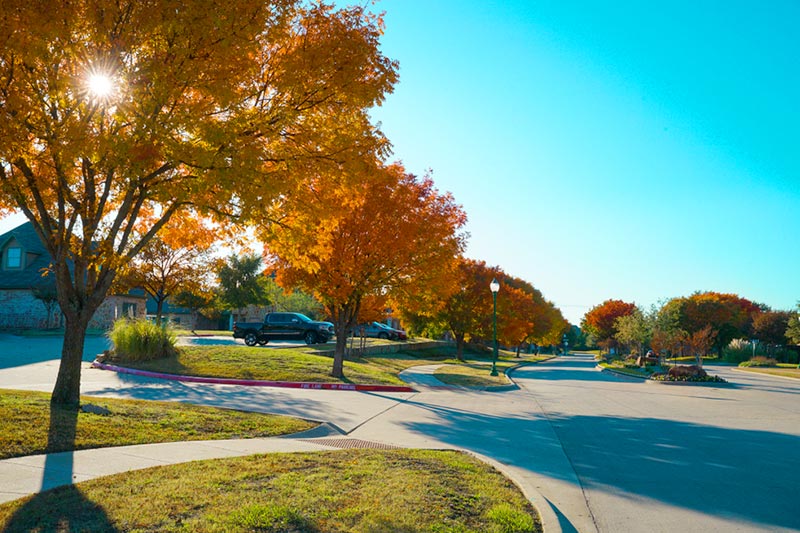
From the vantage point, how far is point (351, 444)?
356 inches

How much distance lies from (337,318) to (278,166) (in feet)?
39.9

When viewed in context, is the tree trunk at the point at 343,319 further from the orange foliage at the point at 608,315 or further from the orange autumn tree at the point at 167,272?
the orange foliage at the point at 608,315

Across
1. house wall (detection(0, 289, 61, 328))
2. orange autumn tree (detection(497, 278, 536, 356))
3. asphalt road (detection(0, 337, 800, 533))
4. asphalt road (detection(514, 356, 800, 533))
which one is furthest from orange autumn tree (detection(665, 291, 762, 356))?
house wall (detection(0, 289, 61, 328))

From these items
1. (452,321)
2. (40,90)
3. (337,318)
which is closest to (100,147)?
(40,90)

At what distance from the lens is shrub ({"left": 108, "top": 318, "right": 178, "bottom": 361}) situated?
1947cm

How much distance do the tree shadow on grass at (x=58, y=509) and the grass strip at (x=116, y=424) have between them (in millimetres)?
902

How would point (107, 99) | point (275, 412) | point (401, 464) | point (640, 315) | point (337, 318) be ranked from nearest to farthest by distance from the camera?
point (401, 464), point (107, 99), point (275, 412), point (337, 318), point (640, 315)

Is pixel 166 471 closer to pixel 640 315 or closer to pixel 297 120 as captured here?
pixel 297 120

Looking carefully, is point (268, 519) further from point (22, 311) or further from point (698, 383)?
point (22, 311)

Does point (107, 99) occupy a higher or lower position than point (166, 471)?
higher

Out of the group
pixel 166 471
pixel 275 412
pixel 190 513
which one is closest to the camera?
pixel 190 513

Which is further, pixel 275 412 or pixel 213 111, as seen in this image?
pixel 275 412

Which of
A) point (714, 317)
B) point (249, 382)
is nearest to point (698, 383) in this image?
point (249, 382)

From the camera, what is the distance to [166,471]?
6.30m
